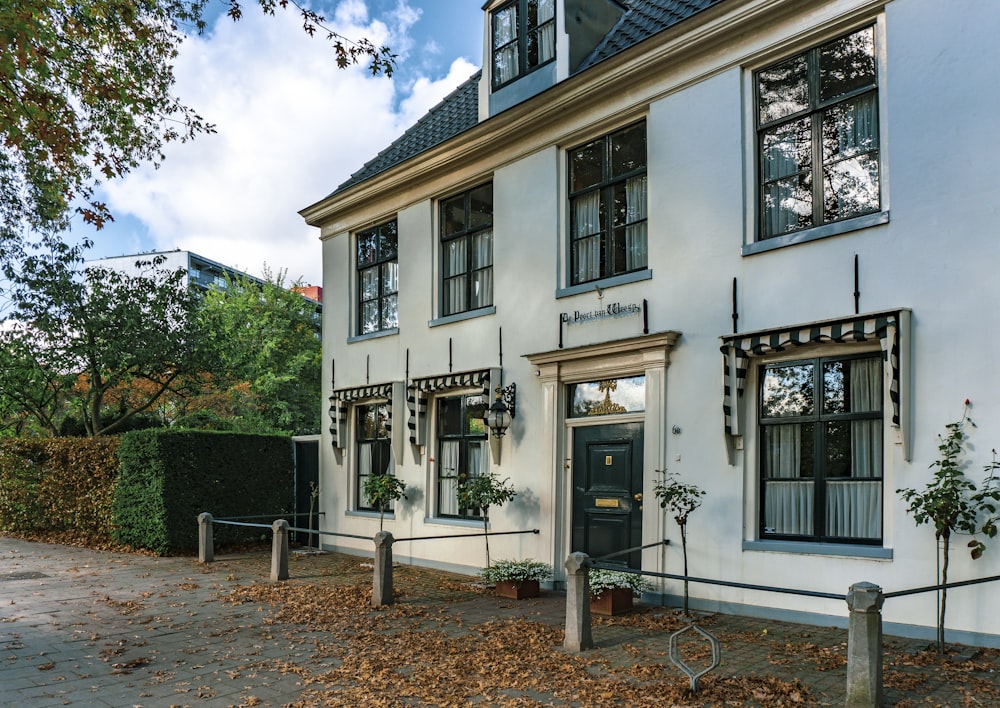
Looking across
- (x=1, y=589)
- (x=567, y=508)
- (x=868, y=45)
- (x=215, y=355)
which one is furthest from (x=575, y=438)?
(x=215, y=355)

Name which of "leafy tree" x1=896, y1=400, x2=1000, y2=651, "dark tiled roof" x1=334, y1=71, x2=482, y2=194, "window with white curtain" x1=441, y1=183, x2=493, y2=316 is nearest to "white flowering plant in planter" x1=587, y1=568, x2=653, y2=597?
"leafy tree" x1=896, y1=400, x2=1000, y2=651

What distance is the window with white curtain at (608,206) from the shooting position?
404 inches

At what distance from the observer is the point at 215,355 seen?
20391 millimetres

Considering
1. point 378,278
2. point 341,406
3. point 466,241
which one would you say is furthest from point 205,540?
point 466,241

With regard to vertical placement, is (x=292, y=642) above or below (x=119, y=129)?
below

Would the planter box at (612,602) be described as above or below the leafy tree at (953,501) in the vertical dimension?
below

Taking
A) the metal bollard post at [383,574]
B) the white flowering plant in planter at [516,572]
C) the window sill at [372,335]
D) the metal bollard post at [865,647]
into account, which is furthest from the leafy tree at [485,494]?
the metal bollard post at [865,647]

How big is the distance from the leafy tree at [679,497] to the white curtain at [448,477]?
428cm

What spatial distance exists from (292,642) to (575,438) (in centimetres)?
472

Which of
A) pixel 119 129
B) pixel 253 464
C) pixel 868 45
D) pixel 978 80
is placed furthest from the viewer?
pixel 253 464

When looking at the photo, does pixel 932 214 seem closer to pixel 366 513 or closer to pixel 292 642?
pixel 292 642

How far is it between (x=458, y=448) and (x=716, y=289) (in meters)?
5.35

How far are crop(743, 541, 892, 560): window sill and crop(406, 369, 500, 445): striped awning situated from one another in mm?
4938

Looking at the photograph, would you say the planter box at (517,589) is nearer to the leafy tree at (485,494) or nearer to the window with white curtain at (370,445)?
the leafy tree at (485,494)
